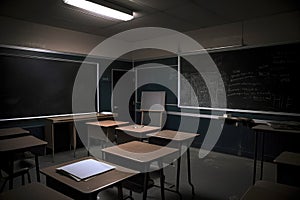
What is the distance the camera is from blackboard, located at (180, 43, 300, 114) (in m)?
3.77

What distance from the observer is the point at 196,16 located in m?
4.02

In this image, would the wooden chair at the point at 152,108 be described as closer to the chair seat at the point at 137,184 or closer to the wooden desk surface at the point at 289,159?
the chair seat at the point at 137,184

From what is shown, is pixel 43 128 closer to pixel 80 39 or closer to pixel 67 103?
pixel 67 103

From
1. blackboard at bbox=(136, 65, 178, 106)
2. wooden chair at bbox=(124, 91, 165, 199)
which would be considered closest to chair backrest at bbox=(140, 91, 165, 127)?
wooden chair at bbox=(124, 91, 165, 199)

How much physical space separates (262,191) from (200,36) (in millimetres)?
4129

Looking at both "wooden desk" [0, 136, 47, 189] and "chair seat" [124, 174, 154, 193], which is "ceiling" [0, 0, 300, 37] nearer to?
"wooden desk" [0, 136, 47, 189]

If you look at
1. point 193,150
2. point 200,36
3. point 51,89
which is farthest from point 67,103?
point 200,36

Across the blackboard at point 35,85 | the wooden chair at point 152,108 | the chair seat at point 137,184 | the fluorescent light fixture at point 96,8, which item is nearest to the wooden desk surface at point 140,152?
the chair seat at point 137,184

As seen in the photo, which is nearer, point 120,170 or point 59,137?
point 120,170

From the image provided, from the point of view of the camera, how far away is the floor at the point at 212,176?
112 inches

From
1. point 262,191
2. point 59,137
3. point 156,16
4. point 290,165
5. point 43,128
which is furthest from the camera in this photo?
point 59,137

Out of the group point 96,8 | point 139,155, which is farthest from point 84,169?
point 96,8

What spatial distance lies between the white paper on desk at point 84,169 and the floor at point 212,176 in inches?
48.1

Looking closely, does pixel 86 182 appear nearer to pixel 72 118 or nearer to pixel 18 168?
pixel 18 168
